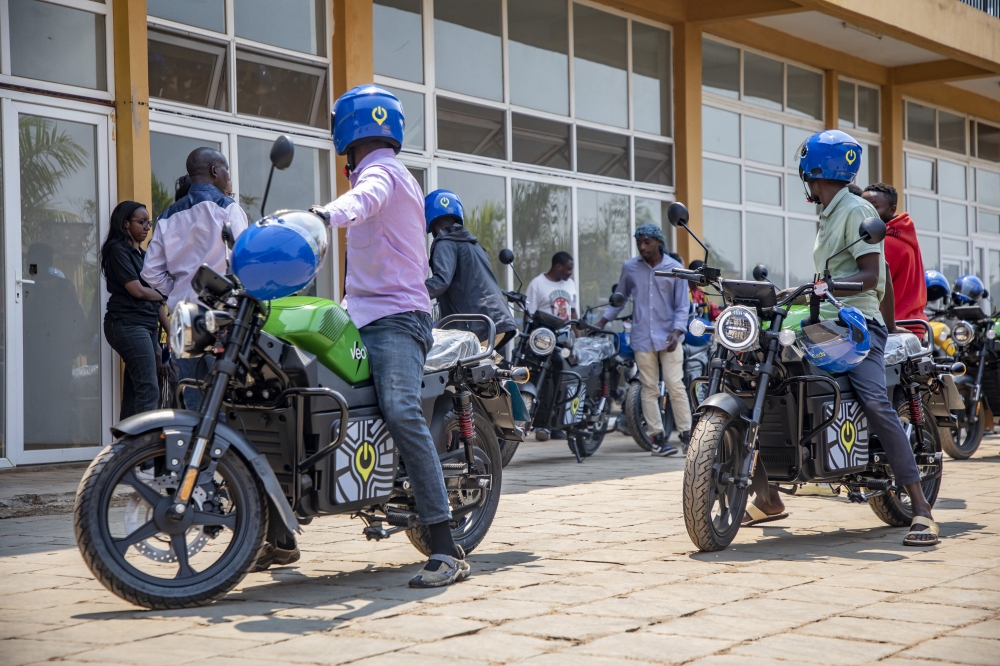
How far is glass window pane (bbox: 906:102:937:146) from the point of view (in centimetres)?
2173

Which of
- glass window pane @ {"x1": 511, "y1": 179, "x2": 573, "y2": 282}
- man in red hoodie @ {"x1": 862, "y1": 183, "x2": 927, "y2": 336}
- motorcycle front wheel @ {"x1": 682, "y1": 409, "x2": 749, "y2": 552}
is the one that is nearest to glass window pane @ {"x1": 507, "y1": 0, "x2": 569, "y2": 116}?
glass window pane @ {"x1": 511, "y1": 179, "x2": 573, "y2": 282}

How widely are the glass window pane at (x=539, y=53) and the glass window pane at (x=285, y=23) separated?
297 cm

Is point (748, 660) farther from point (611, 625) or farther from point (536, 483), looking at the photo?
point (536, 483)

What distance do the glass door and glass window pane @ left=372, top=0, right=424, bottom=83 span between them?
3591 millimetres

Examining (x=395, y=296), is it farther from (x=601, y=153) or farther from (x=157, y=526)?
(x=601, y=153)

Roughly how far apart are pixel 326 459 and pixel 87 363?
229 inches

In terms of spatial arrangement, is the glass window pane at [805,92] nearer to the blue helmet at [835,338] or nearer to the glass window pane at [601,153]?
the glass window pane at [601,153]

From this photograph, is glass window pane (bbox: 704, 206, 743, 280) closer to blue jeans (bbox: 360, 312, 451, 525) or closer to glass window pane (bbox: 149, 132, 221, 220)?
glass window pane (bbox: 149, 132, 221, 220)

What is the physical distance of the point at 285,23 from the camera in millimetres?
11469

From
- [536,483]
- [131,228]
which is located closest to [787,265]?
[536,483]

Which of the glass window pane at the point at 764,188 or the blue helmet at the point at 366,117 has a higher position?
the glass window pane at the point at 764,188

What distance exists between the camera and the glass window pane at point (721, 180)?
17.2 metres

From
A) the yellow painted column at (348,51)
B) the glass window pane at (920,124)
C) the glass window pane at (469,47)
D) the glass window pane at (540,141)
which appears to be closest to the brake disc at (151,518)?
the yellow painted column at (348,51)

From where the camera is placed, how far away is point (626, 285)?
36.6ft
